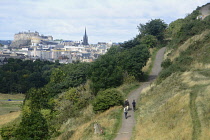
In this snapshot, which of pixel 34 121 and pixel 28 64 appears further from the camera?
pixel 28 64

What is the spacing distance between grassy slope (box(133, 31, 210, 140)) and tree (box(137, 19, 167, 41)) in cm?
3066

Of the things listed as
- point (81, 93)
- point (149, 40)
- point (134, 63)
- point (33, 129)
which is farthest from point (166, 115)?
point (149, 40)

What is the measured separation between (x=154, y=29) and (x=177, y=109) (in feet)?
127

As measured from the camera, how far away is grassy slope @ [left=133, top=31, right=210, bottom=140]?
48.0 ft

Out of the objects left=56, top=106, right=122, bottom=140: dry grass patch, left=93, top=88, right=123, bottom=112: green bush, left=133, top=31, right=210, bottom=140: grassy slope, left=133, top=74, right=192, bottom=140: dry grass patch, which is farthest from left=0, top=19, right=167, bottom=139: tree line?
left=133, top=31, right=210, bottom=140: grassy slope

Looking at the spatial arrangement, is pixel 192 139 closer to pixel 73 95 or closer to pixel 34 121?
pixel 34 121

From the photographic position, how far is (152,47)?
51500 mm

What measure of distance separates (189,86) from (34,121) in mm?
8933

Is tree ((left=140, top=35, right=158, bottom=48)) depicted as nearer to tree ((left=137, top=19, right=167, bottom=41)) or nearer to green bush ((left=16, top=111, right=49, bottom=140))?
tree ((left=137, top=19, right=167, bottom=41))

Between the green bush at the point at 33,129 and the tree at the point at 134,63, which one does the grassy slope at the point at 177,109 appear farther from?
the tree at the point at 134,63

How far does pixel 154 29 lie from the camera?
179 feet

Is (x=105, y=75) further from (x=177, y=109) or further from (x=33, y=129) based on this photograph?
(x=177, y=109)

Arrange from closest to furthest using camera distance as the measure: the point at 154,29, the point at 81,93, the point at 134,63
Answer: the point at 81,93 < the point at 134,63 < the point at 154,29

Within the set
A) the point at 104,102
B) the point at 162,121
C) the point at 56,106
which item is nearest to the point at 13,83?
the point at 56,106
